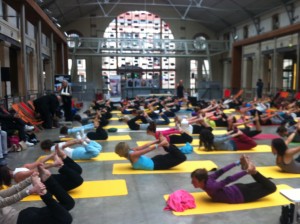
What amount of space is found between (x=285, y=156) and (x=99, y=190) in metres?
3.06

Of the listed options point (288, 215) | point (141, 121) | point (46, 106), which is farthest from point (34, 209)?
point (141, 121)

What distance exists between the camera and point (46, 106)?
1042cm

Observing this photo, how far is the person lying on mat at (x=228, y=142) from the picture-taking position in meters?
7.23

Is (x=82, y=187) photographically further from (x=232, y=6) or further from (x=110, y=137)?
(x=232, y=6)

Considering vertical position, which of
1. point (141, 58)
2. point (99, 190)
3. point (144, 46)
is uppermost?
point (144, 46)

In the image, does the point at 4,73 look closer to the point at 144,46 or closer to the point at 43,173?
the point at 43,173

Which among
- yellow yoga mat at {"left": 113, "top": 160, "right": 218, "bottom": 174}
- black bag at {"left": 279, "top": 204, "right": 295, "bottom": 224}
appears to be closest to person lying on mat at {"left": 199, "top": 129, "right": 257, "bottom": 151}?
yellow yoga mat at {"left": 113, "top": 160, "right": 218, "bottom": 174}

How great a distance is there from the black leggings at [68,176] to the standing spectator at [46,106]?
6341mm

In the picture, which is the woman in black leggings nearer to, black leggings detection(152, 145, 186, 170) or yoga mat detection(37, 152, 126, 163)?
black leggings detection(152, 145, 186, 170)

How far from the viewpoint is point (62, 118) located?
13414mm

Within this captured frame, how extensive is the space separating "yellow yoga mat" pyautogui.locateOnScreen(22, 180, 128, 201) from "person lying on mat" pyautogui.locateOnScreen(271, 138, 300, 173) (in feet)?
8.03

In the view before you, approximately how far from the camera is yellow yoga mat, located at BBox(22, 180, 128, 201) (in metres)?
4.59

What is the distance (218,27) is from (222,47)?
2.66 m

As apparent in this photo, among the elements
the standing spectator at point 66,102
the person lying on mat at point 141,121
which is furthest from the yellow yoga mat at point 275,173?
the standing spectator at point 66,102
